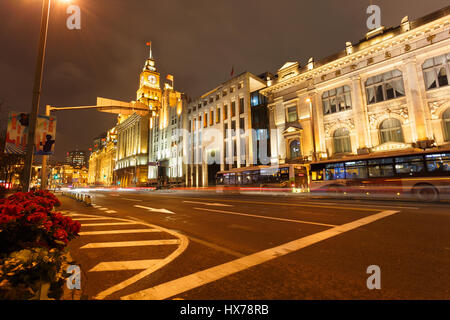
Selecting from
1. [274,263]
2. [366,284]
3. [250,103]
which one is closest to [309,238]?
[274,263]

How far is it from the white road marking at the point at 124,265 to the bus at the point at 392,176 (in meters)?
18.9

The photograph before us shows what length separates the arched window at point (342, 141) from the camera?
2768 cm

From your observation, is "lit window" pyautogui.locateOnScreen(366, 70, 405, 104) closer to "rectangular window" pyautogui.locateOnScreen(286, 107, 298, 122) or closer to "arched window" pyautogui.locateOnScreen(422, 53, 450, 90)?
"arched window" pyautogui.locateOnScreen(422, 53, 450, 90)

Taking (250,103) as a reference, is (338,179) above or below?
below

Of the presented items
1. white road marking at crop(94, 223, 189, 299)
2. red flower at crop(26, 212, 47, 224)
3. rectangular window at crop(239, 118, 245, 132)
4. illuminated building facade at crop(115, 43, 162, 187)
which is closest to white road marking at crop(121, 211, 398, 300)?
white road marking at crop(94, 223, 189, 299)

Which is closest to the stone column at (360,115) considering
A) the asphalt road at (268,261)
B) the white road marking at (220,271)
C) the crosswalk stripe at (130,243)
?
the asphalt road at (268,261)

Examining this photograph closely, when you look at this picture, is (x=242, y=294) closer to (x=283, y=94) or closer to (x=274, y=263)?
(x=274, y=263)

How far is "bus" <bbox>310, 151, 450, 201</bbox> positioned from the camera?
1475 cm

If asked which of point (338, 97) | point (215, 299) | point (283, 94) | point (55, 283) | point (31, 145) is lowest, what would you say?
point (215, 299)

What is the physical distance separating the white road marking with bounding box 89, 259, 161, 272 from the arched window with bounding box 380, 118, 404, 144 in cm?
2857

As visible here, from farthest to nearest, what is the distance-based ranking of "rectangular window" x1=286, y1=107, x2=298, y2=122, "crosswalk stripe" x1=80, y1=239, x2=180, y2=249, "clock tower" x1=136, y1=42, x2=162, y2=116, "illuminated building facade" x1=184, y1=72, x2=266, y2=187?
"clock tower" x1=136, y1=42, x2=162, y2=116
"illuminated building facade" x1=184, y1=72, x2=266, y2=187
"rectangular window" x1=286, y1=107, x2=298, y2=122
"crosswalk stripe" x1=80, y1=239, x2=180, y2=249

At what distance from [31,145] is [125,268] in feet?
17.8

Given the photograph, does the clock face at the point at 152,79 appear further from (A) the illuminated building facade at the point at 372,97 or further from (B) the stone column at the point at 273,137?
(A) the illuminated building facade at the point at 372,97
